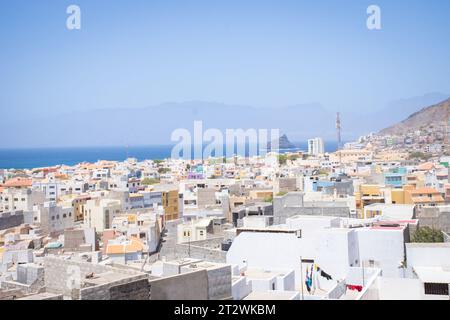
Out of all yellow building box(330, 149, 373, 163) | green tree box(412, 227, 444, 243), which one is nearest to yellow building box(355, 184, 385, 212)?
green tree box(412, 227, 444, 243)

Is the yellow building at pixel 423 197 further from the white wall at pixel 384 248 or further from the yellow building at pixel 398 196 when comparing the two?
the white wall at pixel 384 248

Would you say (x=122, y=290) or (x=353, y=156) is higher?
(x=353, y=156)

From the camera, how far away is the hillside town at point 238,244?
3.68 meters

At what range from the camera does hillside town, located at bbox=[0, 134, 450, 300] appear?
12.1 ft

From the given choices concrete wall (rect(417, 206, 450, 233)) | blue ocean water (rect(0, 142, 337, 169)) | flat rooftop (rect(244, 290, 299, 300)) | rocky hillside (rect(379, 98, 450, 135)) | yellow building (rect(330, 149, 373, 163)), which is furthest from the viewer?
blue ocean water (rect(0, 142, 337, 169))

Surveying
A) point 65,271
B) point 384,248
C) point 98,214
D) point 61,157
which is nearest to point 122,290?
point 65,271

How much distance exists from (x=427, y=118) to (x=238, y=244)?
18563 millimetres

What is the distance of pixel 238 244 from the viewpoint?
6266mm

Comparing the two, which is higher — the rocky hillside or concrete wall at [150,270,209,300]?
the rocky hillside

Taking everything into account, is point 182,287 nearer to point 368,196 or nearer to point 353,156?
point 368,196

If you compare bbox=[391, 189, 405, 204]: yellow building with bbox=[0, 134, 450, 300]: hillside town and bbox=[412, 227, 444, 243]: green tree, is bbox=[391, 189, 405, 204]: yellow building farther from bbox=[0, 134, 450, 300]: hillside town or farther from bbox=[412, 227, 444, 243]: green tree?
bbox=[412, 227, 444, 243]: green tree

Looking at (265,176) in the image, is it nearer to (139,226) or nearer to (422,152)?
(422,152)

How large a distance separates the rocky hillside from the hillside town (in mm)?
5162
